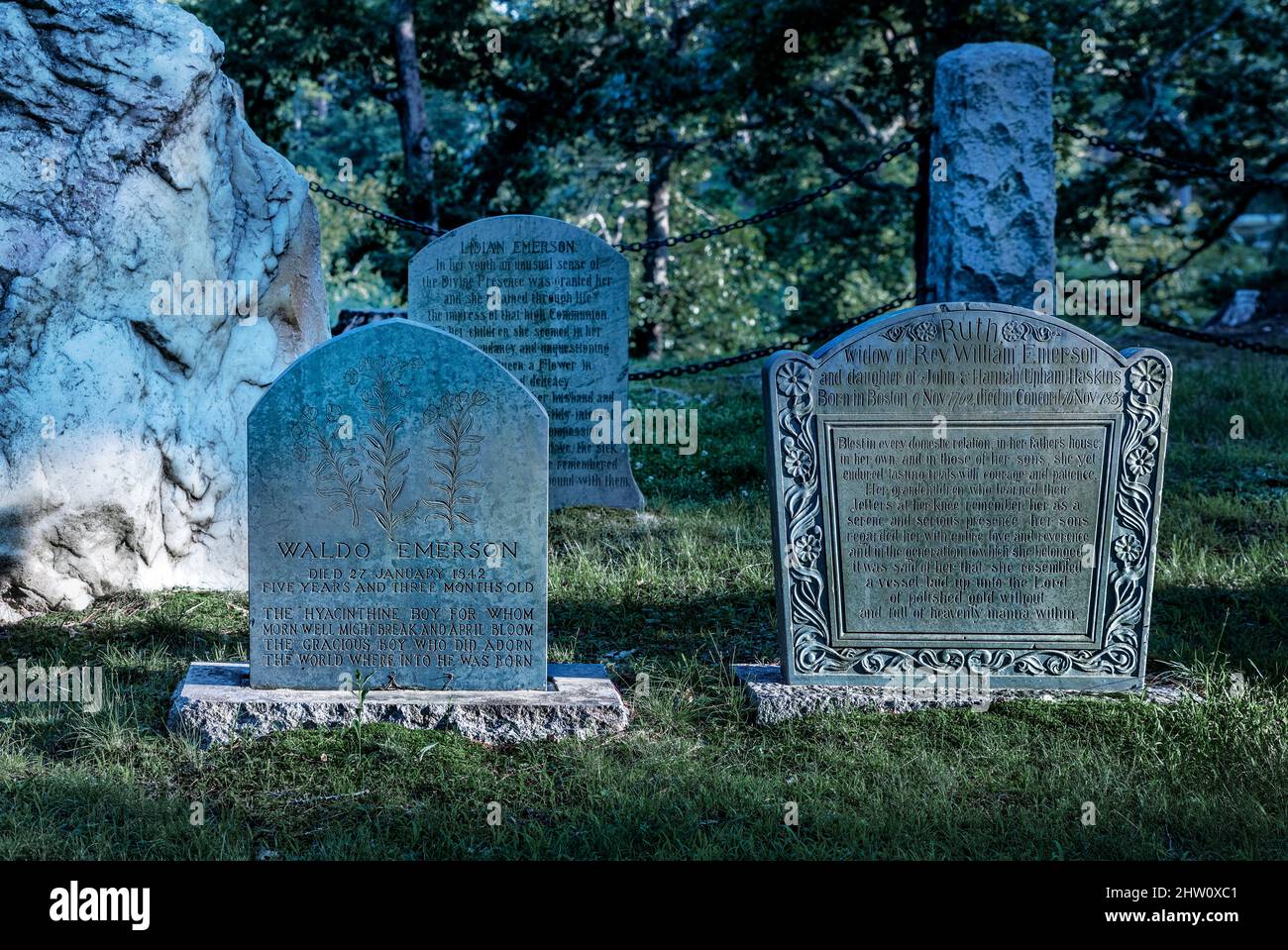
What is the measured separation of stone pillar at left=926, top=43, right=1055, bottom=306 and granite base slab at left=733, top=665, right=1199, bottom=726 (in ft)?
12.7

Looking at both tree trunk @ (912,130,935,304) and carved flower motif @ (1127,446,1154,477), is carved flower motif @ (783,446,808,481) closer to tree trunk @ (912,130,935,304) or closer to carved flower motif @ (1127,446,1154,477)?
carved flower motif @ (1127,446,1154,477)

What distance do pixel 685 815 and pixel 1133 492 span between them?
7.05ft

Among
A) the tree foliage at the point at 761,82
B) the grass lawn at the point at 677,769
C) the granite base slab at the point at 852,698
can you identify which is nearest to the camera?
the grass lawn at the point at 677,769

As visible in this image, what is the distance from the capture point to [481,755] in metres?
4.24

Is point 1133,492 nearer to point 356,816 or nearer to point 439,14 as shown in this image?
point 356,816

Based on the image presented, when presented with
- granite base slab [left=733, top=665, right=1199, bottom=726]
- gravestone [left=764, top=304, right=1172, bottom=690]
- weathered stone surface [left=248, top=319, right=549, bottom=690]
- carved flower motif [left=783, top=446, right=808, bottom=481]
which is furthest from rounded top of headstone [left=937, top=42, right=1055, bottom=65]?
weathered stone surface [left=248, top=319, right=549, bottom=690]

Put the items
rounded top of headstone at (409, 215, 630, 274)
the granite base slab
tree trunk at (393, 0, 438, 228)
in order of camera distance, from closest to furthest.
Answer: the granite base slab
rounded top of headstone at (409, 215, 630, 274)
tree trunk at (393, 0, 438, 228)

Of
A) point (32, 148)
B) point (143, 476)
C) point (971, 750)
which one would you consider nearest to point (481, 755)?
point (971, 750)

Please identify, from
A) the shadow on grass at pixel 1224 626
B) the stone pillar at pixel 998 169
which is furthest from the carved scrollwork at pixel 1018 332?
the stone pillar at pixel 998 169

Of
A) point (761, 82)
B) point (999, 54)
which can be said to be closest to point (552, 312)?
point (999, 54)

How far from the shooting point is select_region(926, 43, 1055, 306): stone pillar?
791 centimetres

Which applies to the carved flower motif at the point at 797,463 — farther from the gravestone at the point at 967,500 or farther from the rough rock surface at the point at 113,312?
the rough rock surface at the point at 113,312

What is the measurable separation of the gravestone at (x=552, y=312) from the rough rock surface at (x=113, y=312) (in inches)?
58.7

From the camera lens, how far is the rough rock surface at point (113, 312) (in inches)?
217
